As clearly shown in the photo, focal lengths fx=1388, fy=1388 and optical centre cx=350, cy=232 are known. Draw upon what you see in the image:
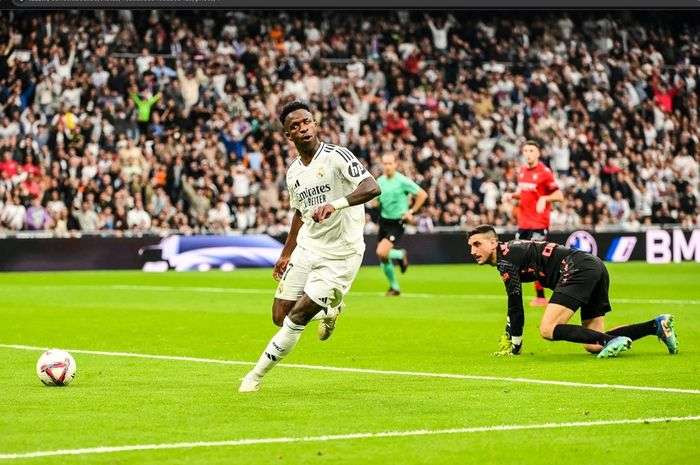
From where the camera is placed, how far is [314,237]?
11.7 metres

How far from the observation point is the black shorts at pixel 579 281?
13.8 m

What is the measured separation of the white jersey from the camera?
38.1ft

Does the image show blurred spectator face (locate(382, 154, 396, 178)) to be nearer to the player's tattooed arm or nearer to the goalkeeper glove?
the goalkeeper glove

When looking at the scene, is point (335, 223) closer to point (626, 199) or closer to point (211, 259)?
point (211, 259)

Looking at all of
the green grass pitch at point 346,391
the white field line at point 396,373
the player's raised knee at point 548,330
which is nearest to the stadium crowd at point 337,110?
the green grass pitch at point 346,391

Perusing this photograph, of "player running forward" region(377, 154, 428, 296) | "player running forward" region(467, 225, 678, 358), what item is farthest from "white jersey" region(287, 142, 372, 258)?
"player running forward" region(377, 154, 428, 296)

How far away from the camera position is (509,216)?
38.4m

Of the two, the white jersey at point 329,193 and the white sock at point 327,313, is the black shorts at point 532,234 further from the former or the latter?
the white jersey at point 329,193

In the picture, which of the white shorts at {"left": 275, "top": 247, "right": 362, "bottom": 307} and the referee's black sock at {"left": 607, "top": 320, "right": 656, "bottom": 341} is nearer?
the white shorts at {"left": 275, "top": 247, "right": 362, "bottom": 307}

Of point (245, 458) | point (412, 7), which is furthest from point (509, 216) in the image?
point (245, 458)

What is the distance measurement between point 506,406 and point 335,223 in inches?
89.9

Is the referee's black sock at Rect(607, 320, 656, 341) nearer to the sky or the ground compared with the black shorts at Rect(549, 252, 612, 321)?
nearer to the ground

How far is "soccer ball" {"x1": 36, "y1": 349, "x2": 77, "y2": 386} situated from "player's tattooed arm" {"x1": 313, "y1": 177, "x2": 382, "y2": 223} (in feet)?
8.91

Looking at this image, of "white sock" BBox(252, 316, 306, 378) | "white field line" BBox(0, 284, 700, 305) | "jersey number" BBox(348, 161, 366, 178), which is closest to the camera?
"white sock" BBox(252, 316, 306, 378)
